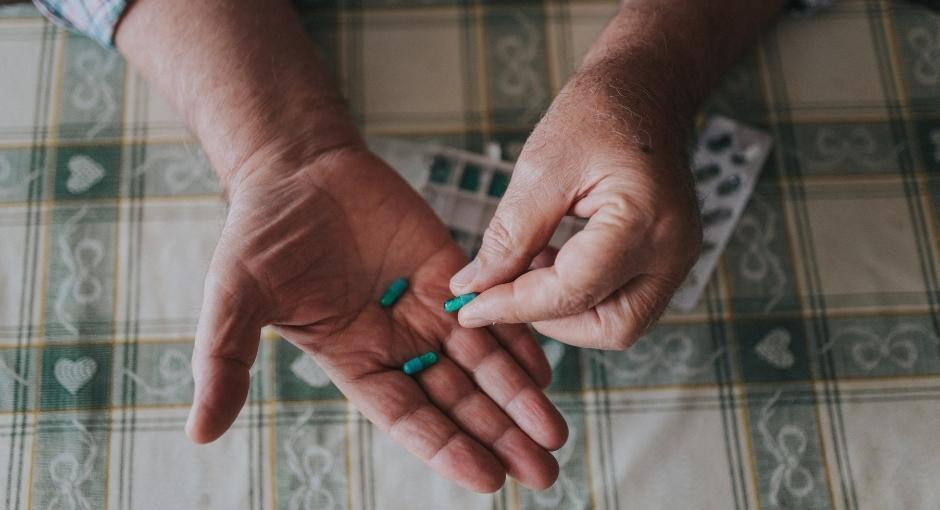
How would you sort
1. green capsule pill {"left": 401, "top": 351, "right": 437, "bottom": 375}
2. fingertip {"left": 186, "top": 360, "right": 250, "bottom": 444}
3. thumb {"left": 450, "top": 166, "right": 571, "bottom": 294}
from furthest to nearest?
green capsule pill {"left": 401, "top": 351, "right": 437, "bottom": 375} < thumb {"left": 450, "top": 166, "right": 571, "bottom": 294} < fingertip {"left": 186, "top": 360, "right": 250, "bottom": 444}

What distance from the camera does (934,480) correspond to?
4.35ft

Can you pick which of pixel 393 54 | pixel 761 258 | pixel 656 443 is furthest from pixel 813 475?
pixel 393 54

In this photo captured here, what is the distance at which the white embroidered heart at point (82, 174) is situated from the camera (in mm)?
1502

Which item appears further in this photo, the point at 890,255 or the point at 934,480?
the point at 890,255

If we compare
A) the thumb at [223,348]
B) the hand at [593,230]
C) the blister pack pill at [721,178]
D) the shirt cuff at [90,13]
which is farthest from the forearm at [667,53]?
the shirt cuff at [90,13]

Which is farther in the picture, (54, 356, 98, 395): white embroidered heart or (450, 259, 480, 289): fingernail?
(54, 356, 98, 395): white embroidered heart

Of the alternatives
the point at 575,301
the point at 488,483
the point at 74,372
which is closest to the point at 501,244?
the point at 575,301

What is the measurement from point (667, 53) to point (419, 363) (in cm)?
69

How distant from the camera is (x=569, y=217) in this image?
4.66 ft

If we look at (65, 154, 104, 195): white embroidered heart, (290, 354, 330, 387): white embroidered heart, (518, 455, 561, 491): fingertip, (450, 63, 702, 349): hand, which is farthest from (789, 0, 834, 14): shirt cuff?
(65, 154, 104, 195): white embroidered heart

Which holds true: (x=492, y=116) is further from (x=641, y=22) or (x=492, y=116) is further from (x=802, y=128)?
(x=802, y=128)

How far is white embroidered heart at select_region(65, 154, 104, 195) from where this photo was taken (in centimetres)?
150

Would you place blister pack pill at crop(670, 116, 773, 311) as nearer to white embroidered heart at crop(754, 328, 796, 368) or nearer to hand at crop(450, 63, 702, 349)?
white embroidered heart at crop(754, 328, 796, 368)

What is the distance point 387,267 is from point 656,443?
575mm
